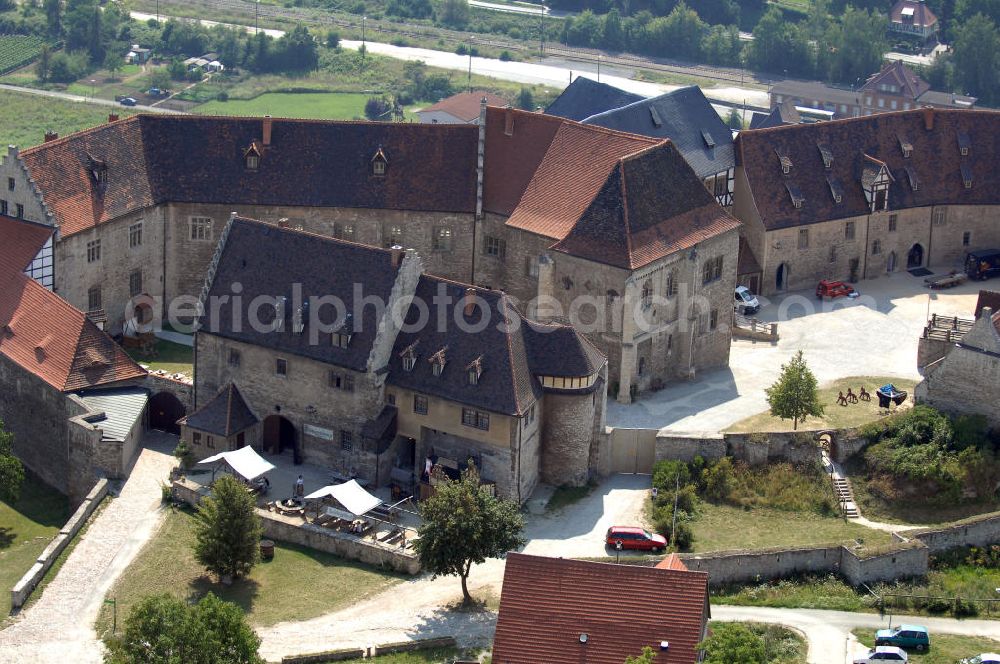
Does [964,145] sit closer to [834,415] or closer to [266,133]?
[834,415]

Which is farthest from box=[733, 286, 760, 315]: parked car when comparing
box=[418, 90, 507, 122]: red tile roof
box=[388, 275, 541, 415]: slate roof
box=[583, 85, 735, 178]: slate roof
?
box=[418, 90, 507, 122]: red tile roof

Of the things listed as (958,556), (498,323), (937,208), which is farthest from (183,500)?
(937,208)

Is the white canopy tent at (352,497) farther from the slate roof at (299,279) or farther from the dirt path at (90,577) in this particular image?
the dirt path at (90,577)

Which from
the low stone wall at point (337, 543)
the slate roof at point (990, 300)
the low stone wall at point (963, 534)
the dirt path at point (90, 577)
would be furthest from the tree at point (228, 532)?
the slate roof at point (990, 300)

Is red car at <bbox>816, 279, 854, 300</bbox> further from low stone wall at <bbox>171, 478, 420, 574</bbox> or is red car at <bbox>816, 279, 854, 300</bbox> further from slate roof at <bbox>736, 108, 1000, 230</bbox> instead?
low stone wall at <bbox>171, 478, 420, 574</bbox>

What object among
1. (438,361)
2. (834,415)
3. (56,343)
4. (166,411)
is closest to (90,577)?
(166,411)

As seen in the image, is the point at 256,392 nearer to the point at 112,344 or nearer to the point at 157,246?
the point at 112,344
